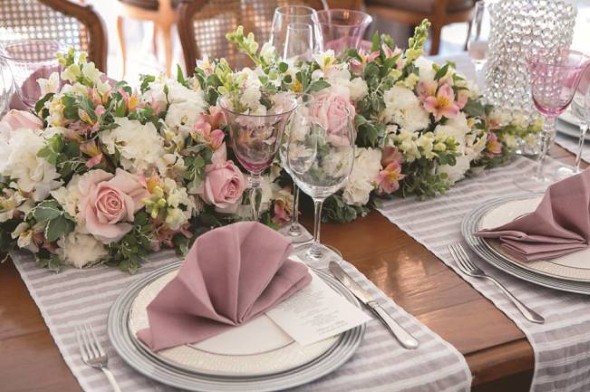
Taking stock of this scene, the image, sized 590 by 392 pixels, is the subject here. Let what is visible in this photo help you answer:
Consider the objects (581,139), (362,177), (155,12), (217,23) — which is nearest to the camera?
(362,177)

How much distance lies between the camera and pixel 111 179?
1044 mm

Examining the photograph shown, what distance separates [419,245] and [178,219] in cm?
36

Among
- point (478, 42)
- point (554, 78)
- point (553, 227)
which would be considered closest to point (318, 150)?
point (553, 227)

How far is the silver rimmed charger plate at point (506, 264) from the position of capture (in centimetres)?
103

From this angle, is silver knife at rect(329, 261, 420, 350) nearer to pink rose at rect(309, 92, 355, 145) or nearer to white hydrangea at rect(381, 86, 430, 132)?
pink rose at rect(309, 92, 355, 145)

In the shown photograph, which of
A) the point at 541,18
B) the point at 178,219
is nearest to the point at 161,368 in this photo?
the point at 178,219

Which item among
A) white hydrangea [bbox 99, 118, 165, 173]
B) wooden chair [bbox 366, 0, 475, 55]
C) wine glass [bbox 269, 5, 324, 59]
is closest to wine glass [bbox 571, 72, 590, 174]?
wine glass [bbox 269, 5, 324, 59]

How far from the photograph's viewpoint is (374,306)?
98 cm

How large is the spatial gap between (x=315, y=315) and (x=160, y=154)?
0.33m

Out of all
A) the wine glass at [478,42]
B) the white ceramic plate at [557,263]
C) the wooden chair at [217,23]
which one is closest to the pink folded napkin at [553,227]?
the white ceramic plate at [557,263]

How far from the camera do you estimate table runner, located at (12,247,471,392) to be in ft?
2.77

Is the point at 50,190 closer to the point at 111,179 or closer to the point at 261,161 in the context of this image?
the point at 111,179

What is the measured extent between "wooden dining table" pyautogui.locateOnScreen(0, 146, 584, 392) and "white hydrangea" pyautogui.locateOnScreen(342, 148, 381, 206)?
0.19 feet

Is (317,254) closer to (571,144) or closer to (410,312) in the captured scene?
(410,312)
